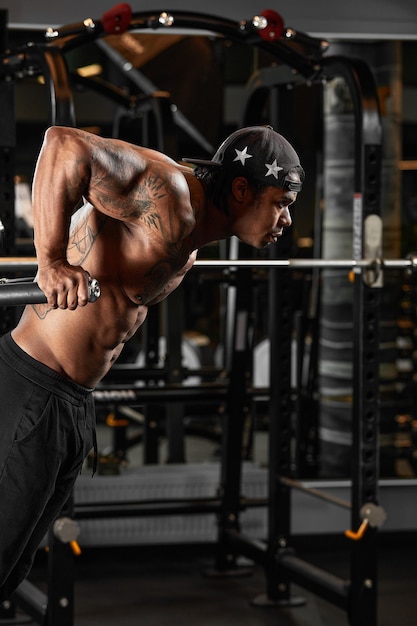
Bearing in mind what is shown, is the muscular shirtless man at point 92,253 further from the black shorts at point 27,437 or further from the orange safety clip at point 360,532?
the orange safety clip at point 360,532

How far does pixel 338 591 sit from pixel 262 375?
3.04 meters

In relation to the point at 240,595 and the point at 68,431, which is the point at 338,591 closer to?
the point at 240,595

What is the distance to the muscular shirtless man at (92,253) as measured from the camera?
2.17 m

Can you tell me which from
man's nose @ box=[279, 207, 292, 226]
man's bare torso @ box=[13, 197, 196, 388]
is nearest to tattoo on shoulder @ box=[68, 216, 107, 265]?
man's bare torso @ box=[13, 197, 196, 388]

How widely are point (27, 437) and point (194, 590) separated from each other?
7.79ft

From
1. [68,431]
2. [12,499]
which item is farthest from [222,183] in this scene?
[12,499]

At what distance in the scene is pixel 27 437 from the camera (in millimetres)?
2539

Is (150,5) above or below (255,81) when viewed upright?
above

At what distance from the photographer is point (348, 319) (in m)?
5.43

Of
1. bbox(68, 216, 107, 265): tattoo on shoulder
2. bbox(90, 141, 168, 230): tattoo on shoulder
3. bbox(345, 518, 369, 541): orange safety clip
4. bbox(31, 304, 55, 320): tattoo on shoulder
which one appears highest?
bbox(90, 141, 168, 230): tattoo on shoulder

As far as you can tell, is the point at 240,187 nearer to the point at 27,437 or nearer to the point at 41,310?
the point at 41,310

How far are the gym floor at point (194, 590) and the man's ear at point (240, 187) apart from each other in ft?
7.72

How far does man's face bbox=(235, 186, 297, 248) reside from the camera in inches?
96.0

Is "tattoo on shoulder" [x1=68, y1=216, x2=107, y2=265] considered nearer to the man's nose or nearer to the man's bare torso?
the man's bare torso
